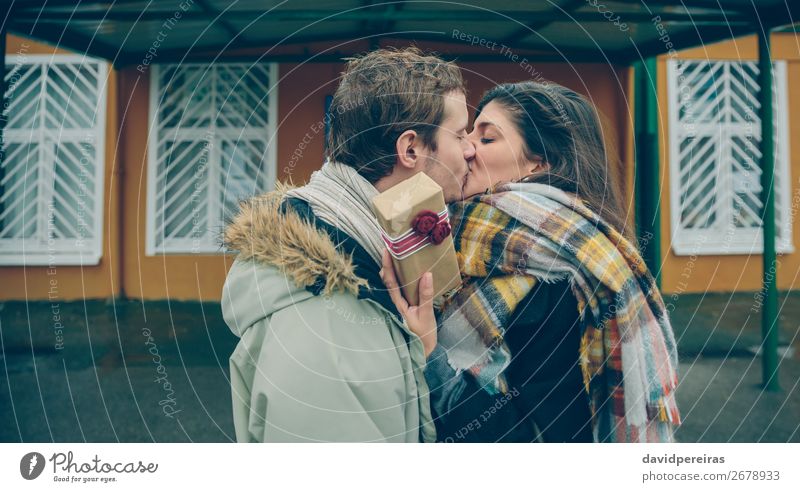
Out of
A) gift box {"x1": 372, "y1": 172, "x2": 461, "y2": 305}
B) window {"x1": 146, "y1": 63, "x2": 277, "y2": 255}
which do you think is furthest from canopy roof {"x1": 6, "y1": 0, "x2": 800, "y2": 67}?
gift box {"x1": 372, "y1": 172, "x2": 461, "y2": 305}

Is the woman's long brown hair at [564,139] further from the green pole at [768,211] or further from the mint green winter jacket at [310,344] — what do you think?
the green pole at [768,211]

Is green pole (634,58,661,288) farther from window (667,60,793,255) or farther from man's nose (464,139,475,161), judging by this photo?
man's nose (464,139,475,161)

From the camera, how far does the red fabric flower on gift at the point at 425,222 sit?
92 cm

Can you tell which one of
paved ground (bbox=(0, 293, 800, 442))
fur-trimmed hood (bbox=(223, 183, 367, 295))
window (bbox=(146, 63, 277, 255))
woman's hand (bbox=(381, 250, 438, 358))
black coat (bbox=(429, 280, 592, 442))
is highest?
window (bbox=(146, 63, 277, 255))

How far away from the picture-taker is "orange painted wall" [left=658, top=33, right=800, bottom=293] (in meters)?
2.65

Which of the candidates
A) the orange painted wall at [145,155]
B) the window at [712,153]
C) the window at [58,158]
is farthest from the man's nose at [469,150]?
the window at [58,158]

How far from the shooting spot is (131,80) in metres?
2.93

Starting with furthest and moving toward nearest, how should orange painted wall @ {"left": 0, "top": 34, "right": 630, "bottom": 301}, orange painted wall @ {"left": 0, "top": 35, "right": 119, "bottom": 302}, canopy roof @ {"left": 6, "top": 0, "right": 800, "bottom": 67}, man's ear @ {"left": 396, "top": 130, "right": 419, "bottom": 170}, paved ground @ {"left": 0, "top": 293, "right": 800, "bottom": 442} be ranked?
orange painted wall @ {"left": 0, "top": 35, "right": 119, "bottom": 302}
orange painted wall @ {"left": 0, "top": 34, "right": 630, "bottom": 301}
paved ground @ {"left": 0, "top": 293, "right": 800, "bottom": 442}
canopy roof @ {"left": 6, "top": 0, "right": 800, "bottom": 67}
man's ear @ {"left": 396, "top": 130, "right": 419, "bottom": 170}

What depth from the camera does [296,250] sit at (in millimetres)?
912

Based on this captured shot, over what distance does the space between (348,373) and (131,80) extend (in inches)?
105

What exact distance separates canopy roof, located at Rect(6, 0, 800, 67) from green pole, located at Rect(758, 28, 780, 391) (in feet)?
0.62

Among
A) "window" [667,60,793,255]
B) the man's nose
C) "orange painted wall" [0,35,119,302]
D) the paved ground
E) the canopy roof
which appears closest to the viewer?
the man's nose
